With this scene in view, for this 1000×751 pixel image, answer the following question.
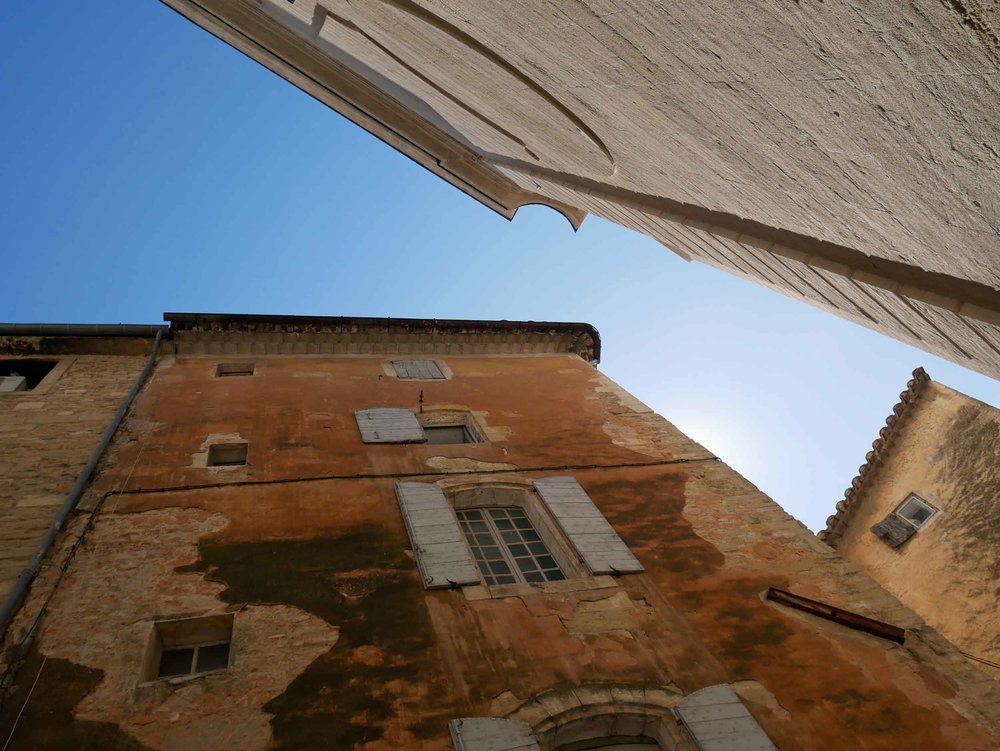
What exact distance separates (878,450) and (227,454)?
11.2 m

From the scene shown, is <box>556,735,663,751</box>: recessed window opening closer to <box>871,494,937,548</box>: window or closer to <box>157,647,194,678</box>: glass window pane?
<box>157,647,194,678</box>: glass window pane

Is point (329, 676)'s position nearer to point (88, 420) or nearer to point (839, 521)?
point (88, 420)

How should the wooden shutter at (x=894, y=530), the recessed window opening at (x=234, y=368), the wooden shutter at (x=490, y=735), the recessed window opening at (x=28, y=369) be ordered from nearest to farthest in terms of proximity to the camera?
the wooden shutter at (x=490, y=735) → the recessed window opening at (x=28, y=369) → the recessed window opening at (x=234, y=368) → the wooden shutter at (x=894, y=530)

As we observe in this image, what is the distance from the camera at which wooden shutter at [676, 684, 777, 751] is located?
217 inches

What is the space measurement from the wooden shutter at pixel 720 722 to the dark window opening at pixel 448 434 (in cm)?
469

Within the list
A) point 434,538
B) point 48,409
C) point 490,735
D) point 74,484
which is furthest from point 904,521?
point 48,409

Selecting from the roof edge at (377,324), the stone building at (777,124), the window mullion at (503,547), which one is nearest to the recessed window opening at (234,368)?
the roof edge at (377,324)

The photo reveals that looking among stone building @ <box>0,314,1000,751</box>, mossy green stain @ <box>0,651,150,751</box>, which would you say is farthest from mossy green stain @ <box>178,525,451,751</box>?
mossy green stain @ <box>0,651,150,751</box>

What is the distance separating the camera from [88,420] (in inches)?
344

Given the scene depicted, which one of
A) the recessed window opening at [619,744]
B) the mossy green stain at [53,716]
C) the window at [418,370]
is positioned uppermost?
the window at [418,370]

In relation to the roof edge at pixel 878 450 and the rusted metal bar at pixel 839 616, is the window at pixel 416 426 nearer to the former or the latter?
the rusted metal bar at pixel 839 616

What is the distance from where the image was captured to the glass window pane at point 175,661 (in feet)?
18.5

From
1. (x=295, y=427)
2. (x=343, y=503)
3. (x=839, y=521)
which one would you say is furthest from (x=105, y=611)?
(x=839, y=521)

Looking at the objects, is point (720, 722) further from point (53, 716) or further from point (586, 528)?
point (53, 716)
